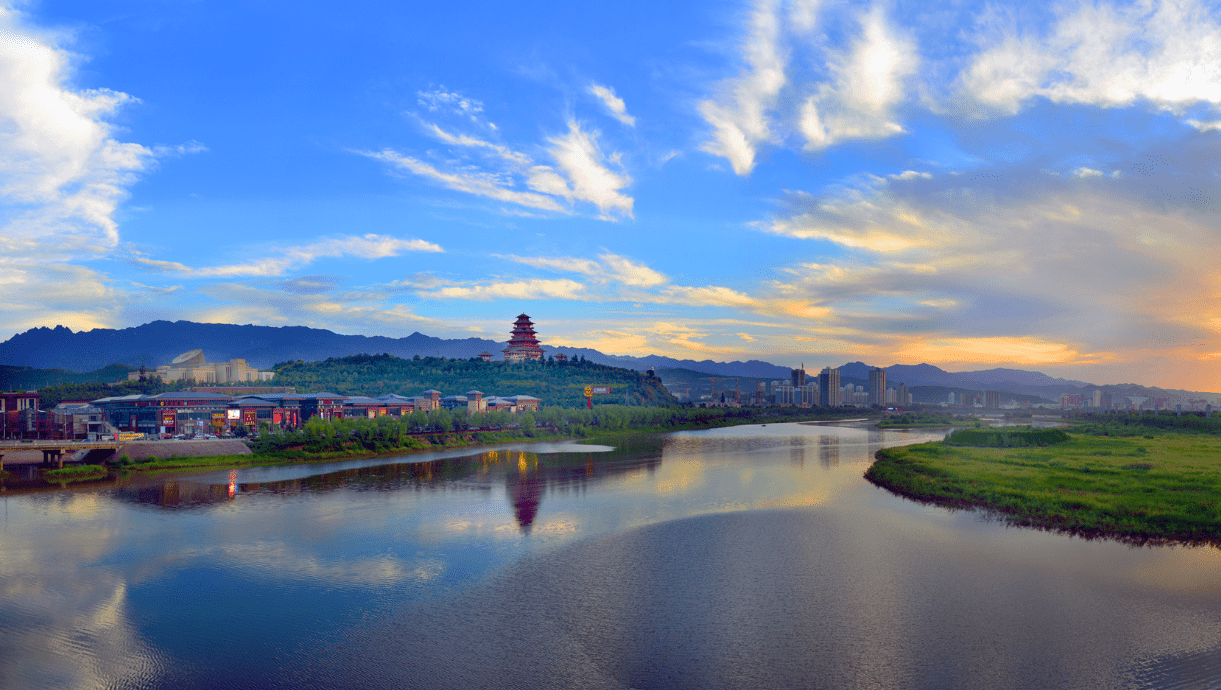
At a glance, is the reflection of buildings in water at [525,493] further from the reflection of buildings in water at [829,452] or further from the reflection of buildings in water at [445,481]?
the reflection of buildings in water at [829,452]

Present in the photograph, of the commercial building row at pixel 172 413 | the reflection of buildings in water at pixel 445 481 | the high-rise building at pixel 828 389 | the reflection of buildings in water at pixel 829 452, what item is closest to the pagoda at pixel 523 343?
the commercial building row at pixel 172 413

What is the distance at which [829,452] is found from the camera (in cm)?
5300

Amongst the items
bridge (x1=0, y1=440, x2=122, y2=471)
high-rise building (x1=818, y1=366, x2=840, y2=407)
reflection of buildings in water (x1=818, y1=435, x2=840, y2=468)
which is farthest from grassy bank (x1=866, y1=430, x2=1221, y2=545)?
high-rise building (x1=818, y1=366, x2=840, y2=407)

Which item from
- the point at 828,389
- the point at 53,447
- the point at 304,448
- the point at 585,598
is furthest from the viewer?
the point at 828,389

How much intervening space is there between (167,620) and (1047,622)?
18237mm

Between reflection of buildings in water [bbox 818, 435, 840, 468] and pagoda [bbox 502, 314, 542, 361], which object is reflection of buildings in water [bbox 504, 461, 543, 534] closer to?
reflection of buildings in water [bbox 818, 435, 840, 468]

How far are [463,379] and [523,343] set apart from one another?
2171 centimetres

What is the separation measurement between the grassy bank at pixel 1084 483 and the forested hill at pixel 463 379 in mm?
67232

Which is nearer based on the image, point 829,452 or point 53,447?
point 53,447

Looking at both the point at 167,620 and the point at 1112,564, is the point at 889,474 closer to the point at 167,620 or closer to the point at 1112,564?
the point at 1112,564

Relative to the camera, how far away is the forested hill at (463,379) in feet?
333

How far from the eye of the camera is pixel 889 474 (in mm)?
34625

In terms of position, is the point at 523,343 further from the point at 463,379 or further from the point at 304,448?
the point at 304,448

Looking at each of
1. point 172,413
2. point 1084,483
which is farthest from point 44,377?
point 1084,483
